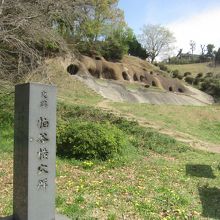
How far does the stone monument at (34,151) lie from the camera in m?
4.50

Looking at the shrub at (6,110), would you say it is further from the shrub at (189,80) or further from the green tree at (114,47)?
the shrub at (189,80)

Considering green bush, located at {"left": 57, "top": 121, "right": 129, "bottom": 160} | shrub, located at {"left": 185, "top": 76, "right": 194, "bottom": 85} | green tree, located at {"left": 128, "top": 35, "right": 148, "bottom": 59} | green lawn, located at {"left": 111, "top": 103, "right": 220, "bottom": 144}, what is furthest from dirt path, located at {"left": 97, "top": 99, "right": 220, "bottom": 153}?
green tree, located at {"left": 128, "top": 35, "right": 148, "bottom": 59}

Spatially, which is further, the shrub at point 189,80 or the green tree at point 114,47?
the shrub at point 189,80

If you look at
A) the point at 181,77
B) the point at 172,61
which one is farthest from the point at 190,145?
the point at 172,61

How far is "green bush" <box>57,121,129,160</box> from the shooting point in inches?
406

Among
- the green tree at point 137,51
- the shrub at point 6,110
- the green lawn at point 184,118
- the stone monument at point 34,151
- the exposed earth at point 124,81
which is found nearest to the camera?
the stone monument at point 34,151

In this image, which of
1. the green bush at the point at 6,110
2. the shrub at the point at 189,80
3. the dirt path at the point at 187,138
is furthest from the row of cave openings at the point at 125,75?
the green bush at the point at 6,110

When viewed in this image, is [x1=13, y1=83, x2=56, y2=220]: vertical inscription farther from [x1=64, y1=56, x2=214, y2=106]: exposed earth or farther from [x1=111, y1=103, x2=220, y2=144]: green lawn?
[x1=64, y1=56, x2=214, y2=106]: exposed earth

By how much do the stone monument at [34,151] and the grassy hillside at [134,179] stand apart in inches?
54.5

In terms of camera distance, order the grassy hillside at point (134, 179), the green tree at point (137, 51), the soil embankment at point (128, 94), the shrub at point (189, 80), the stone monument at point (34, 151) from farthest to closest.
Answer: the green tree at point (137, 51), the shrub at point (189, 80), the soil embankment at point (128, 94), the grassy hillside at point (134, 179), the stone monument at point (34, 151)

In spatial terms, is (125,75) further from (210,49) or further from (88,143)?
(210,49)

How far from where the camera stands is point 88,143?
1035cm

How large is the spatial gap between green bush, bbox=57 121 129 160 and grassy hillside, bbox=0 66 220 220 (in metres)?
0.28

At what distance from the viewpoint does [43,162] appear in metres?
4.64
